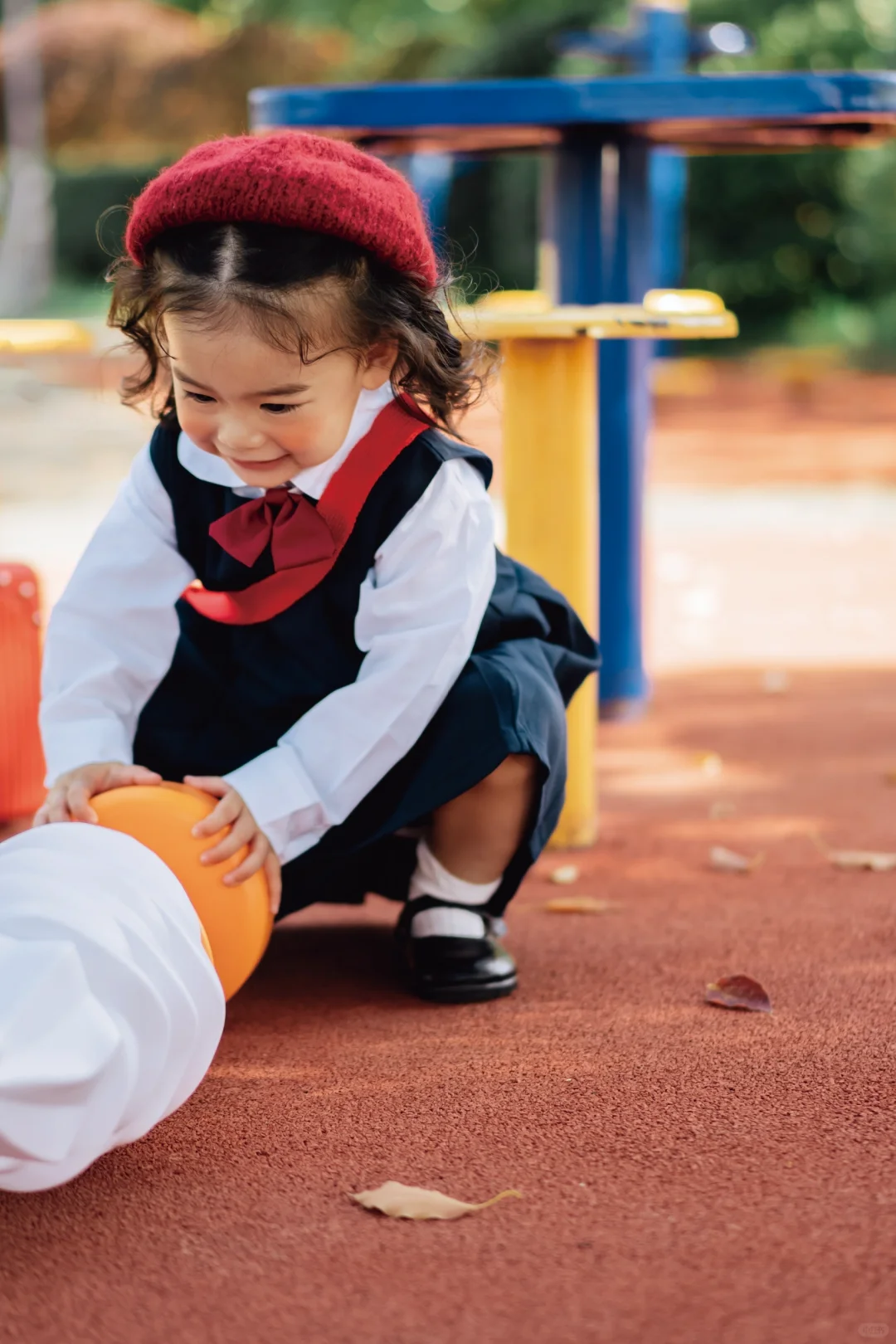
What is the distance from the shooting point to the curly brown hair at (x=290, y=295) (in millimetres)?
1897

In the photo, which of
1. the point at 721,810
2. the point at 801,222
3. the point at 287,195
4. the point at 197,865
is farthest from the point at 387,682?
the point at 801,222

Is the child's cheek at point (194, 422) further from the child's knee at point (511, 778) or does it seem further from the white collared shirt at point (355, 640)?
the child's knee at point (511, 778)

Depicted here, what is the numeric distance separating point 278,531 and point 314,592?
0.10m

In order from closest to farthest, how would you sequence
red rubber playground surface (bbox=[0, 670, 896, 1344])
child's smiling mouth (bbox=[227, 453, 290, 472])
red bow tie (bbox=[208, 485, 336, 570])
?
red rubber playground surface (bbox=[0, 670, 896, 1344])
child's smiling mouth (bbox=[227, 453, 290, 472])
red bow tie (bbox=[208, 485, 336, 570])

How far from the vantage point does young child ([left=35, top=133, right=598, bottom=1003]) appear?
1.92 meters

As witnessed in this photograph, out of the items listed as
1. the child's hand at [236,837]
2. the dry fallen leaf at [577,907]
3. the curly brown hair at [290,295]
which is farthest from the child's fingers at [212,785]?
the dry fallen leaf at [577,907]

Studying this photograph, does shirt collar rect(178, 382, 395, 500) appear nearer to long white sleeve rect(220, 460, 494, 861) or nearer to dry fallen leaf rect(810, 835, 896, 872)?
long white sleeve rect(220, 460, 494, 861)

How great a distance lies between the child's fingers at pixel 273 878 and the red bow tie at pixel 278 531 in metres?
0.39

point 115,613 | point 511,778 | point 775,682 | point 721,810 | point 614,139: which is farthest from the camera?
point 775,682

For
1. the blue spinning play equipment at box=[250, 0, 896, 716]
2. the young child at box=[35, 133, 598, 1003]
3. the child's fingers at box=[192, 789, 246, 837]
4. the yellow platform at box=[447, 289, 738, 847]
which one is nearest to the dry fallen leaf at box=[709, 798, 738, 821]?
the yellow platform at box=[447, 289, 738, 847]

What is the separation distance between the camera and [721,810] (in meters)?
3.20

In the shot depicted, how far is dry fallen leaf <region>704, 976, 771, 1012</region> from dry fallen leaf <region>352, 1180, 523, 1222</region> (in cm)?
62

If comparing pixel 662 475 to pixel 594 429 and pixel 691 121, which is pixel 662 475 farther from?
pixel 594 429

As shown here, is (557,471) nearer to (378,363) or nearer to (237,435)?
(378,363)
